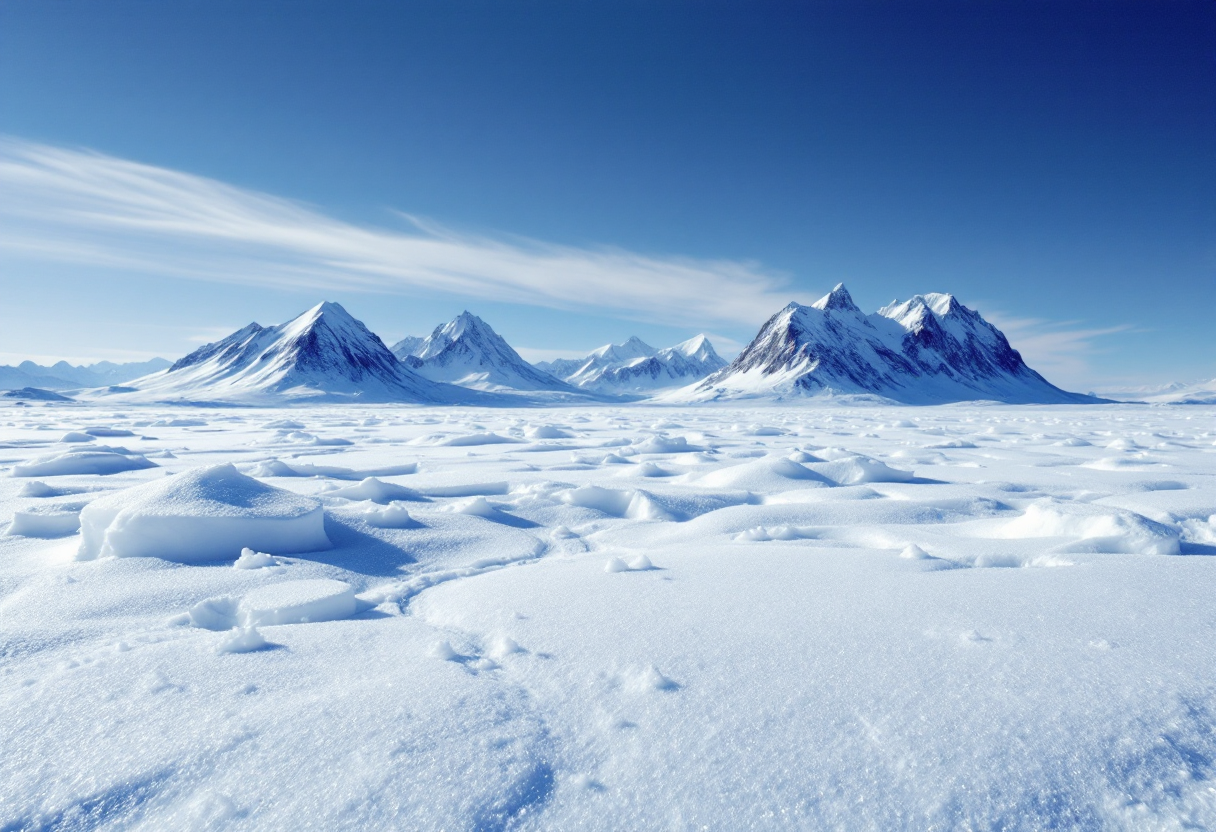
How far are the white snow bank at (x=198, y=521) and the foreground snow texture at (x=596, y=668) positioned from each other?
2 centimetres

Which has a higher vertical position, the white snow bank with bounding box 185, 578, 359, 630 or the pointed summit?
the pointed summit

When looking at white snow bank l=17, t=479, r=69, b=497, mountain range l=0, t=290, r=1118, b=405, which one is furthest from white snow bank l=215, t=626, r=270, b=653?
mountain range l=0, t=290, r=1118, b=405

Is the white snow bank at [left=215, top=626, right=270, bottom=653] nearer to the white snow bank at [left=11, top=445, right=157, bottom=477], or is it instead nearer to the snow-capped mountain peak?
the white snow bank at [left=11, top=445, right=157, bottom=477]

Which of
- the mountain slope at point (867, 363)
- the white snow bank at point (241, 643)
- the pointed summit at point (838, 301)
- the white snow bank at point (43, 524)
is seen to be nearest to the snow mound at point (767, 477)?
the white snow bank at point (241, 643)

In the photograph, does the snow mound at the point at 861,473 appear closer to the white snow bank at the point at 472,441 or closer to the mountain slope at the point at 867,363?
the white snow bank at the point at 472,441

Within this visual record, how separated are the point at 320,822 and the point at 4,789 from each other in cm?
92

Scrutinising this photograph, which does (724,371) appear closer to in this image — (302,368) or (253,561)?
(302,368)

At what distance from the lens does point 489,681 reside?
2.32m

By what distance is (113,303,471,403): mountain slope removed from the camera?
369 feet

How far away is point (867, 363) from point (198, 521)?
15896 cm

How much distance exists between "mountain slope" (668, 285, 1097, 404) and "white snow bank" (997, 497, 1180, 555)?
380 ft

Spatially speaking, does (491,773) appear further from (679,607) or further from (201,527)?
(201,527)

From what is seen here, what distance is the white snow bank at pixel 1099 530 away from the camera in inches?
154

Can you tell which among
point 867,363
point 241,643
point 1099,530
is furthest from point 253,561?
point 867,363
